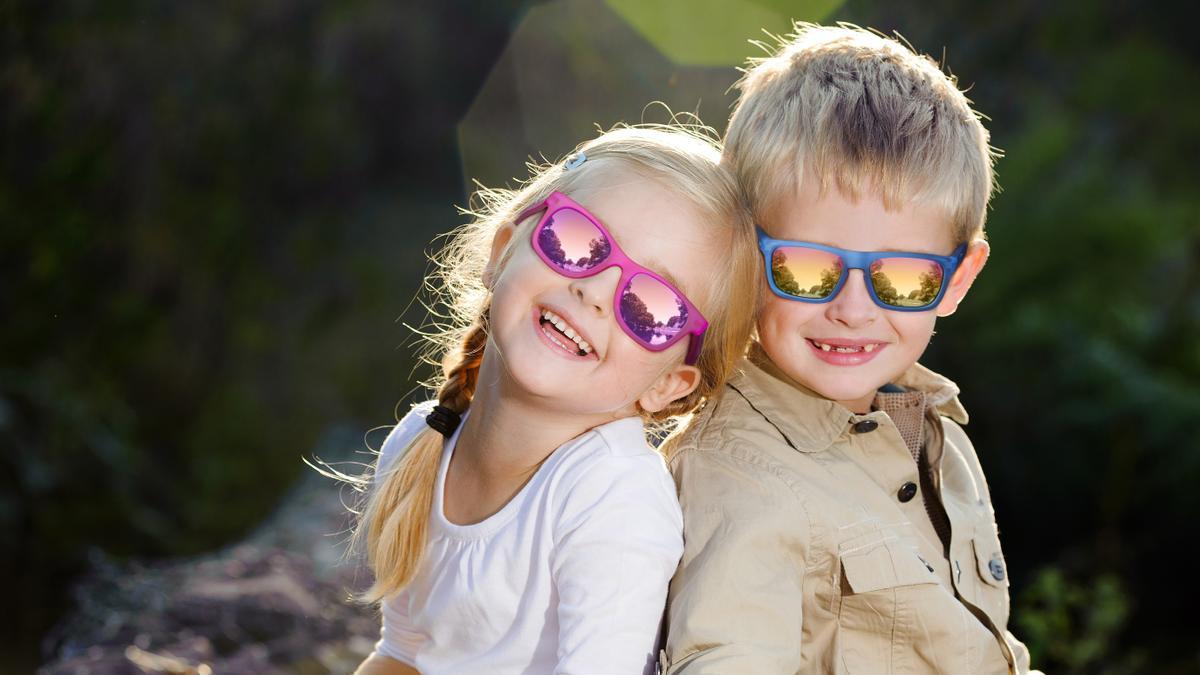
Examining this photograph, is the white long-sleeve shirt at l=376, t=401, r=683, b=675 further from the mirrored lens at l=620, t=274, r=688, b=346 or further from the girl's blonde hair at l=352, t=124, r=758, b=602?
the mirrored lens at l=620, t=274, r=688, b=346

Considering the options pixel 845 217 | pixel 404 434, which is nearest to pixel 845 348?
pixel 845 217

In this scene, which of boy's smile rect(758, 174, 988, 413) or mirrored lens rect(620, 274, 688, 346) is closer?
mirrored lens rect(620, 274, 688, 346)

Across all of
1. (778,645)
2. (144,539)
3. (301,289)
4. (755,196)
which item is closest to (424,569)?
(778,645)

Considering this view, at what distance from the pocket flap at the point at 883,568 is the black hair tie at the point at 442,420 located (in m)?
0.79

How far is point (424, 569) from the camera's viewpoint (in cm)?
229

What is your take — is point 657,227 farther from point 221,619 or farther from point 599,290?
point 221,619

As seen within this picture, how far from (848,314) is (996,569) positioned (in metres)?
0.70

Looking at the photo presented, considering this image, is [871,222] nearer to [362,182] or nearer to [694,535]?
[694,535]

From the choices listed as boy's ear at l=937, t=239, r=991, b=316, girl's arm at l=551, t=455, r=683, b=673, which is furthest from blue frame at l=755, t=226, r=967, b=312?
girl's arm at l=551, t=455, r=683, b=673

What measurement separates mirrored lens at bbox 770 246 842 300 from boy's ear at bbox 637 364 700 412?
228 millimetres

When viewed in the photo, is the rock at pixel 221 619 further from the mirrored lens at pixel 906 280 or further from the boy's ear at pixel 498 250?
the mirrored lens at pixel 906 280

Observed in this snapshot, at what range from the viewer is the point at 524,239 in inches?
86.5

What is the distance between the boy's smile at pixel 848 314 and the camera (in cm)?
222

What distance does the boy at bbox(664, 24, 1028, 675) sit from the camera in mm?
2074
